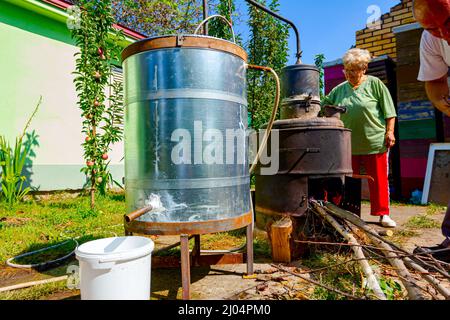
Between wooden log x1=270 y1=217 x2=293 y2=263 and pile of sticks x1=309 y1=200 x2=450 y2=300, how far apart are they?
0.34 m

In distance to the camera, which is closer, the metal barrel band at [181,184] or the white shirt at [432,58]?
the metal barrel band at [181,184]

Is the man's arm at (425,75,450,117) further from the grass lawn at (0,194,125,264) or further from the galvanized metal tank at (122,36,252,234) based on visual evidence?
the grass lawn at (0,194,125,264)

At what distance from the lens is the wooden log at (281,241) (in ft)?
8.15

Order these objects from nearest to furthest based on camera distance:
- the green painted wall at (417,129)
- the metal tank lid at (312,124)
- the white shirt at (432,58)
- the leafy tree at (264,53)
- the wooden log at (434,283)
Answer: the wooden log at (434,283) < the white shirt at (432,58) < the metal tank lid at (312,124) < the green painted wall at (417,129) < the leafy tree at (264,53)

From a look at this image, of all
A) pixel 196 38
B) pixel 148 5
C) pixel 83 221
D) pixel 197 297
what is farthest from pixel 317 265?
pixel 148 5

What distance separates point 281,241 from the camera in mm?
2496

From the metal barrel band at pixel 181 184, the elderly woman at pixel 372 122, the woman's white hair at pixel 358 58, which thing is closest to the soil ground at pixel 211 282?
the metal barrel band at pixel 181 184

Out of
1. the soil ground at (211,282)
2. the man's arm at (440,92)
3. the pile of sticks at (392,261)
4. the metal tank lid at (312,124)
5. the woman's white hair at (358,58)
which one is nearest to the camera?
the pile of sticks at (392,261)

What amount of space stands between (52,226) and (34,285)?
174 centimetres

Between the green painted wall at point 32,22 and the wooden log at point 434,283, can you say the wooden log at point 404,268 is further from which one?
the green painted wall at point 32,22

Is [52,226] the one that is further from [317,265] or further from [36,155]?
[317,265]

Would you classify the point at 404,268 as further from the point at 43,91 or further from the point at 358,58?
the point at 43,91

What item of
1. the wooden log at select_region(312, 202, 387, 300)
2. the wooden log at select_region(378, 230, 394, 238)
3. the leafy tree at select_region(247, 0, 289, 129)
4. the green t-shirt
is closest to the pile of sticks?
the wooden log at select_region(312, 202, 387, 300)

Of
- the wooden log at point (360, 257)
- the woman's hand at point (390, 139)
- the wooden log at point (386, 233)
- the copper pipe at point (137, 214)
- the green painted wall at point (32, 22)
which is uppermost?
the green painted wall at point (32, 22)
